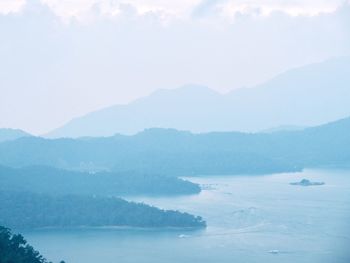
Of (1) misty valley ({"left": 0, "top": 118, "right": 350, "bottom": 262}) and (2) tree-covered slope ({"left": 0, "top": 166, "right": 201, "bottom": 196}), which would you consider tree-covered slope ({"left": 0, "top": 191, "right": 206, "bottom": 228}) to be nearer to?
(1) misty valley ({"left": 0, "top": 118, "right": 350, "bottom": 262})

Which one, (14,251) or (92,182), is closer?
(14,251)

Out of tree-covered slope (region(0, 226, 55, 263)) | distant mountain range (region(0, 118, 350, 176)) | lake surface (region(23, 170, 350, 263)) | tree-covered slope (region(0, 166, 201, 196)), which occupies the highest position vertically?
distant mountain range (region(0, 118, 350, 176))

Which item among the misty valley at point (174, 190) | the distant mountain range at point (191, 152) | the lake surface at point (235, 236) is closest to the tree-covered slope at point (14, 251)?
the lake surface at point (235, 236)

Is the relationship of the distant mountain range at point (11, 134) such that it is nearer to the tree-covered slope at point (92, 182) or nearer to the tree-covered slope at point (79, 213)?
the tree-covered slope at point (92, 182)

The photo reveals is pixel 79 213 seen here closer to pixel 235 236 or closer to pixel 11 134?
pixel 235 236

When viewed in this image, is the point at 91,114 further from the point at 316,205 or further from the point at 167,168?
the point at 316,205

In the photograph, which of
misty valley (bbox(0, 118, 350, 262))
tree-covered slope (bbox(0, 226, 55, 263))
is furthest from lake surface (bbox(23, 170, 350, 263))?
tree-covered slope (bbox(0, 226, 55, 263))

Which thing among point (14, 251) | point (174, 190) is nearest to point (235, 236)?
point (14, 251)
